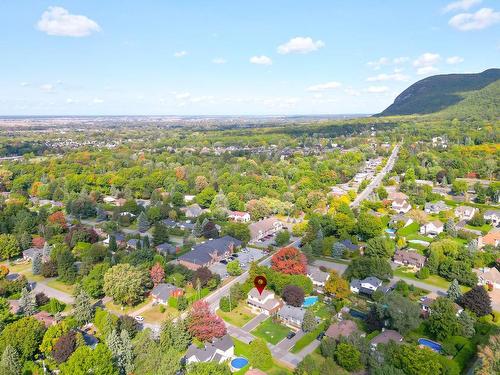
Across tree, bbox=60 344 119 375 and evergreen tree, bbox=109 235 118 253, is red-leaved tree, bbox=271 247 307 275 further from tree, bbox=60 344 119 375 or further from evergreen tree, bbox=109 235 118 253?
evergreen tree, bbox=109 235 118 253

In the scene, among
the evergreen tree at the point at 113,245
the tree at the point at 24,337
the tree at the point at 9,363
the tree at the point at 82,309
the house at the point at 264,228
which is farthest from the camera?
the house at the point at 264,228

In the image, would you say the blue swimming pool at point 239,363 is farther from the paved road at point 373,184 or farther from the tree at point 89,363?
the paved road at point 373,184

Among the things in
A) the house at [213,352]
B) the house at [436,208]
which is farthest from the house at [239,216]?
the house at [213,352]

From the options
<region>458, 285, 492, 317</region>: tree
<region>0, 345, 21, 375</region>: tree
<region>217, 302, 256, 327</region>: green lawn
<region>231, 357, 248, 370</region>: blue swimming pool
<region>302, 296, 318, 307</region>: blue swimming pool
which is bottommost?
<region>217, 302, 256, 327</region>: green lawn

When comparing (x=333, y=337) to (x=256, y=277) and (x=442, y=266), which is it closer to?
(x=256, y=277)

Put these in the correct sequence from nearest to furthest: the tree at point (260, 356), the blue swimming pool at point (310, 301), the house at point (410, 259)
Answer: the tree at point (260, 356), the blue swimming pool at point (310, 301), the house at point (410, 259)

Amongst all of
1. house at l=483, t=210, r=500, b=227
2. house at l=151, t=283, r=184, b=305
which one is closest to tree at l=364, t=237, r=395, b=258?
house at l=151, t=283, r=184, b=305

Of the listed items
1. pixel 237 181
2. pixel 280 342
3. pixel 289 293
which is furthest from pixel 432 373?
pixel 237 181
